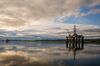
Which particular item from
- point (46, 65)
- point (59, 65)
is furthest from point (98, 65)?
point (46, 65)

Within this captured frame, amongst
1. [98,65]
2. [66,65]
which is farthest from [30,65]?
[98,65]

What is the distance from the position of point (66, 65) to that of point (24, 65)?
4.82 m

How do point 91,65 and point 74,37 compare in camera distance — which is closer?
point 91,65

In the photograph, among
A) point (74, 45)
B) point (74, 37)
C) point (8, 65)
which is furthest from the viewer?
point (74, 45)

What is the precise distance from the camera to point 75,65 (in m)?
20.4

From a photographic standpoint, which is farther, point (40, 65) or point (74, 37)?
point (74, 37)

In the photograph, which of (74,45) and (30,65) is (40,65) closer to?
(30,65)

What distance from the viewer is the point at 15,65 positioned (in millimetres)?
19828

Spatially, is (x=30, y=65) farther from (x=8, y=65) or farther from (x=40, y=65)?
(x=8, y=65)

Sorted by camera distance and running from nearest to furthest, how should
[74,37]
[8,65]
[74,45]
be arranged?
[8,65] → [74,37] → [74,45]

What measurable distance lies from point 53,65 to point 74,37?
113 ft

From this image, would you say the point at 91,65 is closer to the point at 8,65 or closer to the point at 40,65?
the point at 40,65

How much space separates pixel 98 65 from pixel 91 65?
2.65ft

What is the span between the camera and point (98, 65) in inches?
797
